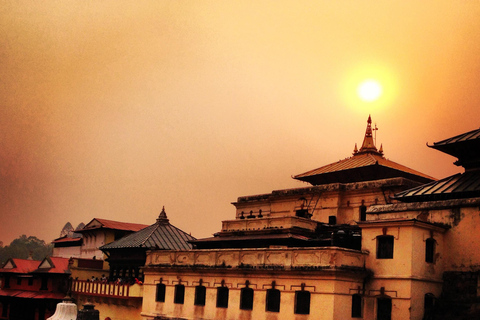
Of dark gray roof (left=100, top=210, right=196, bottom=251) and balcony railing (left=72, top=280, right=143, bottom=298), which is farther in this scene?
dark gray roof (left=100, top=210, right=196, bottom=251)

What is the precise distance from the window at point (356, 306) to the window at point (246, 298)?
243 inches

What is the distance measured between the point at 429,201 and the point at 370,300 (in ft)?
21.8

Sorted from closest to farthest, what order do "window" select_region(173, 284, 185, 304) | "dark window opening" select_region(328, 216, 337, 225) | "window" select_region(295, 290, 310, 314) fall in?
"window" select_region(295, 290, 310, 314)
"window" select_region(173, 284, 185, 304)
"dark window opening" select_region(328, 216, 337, 225)

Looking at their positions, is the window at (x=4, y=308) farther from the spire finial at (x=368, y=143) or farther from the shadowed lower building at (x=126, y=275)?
the spire finial at (x=368, y=143)

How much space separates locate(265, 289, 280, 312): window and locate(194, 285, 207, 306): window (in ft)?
18.0

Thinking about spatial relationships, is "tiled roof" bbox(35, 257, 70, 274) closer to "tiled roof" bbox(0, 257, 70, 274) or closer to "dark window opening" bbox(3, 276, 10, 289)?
"tiled roof" bbox(0, 257, 70, 274)

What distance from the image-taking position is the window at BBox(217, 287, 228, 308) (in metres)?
36.8

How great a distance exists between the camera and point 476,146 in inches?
1388

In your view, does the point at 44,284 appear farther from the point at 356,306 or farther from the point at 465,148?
the point at 465,148

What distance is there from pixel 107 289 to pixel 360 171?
21.7m

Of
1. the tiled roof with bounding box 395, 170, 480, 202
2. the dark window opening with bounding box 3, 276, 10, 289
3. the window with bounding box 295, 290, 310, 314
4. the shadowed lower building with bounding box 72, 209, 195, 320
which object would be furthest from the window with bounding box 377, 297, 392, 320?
the dark window opening with bounding box 3, 276, 10, 289

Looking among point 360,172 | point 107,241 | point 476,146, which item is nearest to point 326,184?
point 360,172

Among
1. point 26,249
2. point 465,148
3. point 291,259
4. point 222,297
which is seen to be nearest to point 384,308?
point 291,259

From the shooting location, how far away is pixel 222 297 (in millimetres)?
37000
